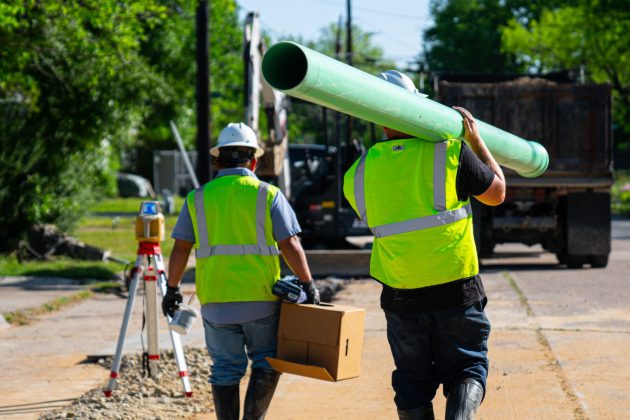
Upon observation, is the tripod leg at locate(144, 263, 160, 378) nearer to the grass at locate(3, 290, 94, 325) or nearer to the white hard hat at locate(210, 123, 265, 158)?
the white hard hat at locate(210, 123, 265, 158)

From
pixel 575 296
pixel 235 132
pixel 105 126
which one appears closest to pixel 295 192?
pixel 105 126

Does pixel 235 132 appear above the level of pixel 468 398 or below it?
above

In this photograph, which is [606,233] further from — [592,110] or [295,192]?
[295,192]

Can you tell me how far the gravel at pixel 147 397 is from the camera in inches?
279

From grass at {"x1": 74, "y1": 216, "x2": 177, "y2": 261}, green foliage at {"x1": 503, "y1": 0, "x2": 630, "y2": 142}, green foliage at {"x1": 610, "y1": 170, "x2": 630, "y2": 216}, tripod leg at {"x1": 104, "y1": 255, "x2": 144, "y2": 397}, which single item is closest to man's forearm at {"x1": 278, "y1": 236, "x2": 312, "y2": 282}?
tripod leg at {"x1": 104, "y1": 255, "x2": 144, "y2": 397}

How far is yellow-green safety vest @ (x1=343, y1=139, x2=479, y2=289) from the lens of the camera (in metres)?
5.19

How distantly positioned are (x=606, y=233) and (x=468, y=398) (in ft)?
39.9

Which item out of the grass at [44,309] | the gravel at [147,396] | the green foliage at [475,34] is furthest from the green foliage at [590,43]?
the gravel at [147,396]

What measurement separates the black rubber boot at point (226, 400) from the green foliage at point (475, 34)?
66779 mm

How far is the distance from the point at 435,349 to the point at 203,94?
49.1 ft

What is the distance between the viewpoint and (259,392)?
5820 millimetres

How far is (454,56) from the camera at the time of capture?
75188 mm

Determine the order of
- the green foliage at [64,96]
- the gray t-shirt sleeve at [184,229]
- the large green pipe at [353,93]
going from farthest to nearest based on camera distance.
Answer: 1. the green foliage at [64,96]
2. the gray t-shirt sleeve at [184,229]
3. the large green pipe at [353,93]

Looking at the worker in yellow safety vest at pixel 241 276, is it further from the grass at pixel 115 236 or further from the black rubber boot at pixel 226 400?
the grass at pixel 115 236
